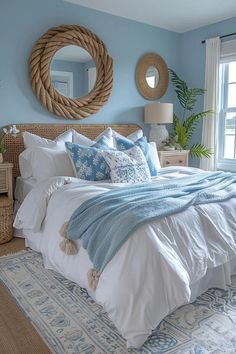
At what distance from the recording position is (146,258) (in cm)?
159

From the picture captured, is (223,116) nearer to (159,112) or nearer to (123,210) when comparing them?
(159,112)

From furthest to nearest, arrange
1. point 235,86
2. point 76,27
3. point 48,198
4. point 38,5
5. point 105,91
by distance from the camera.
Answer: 1. point 235,86
2. point 105,91
3. point 76,27
4. point 38,5
5. point 48,198

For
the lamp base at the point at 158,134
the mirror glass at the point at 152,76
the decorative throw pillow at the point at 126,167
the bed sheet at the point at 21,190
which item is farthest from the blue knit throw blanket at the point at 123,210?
the mirror glass at the point at 152,76

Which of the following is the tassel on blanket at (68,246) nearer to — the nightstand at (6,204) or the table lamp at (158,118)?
the nightstand at (6,204)

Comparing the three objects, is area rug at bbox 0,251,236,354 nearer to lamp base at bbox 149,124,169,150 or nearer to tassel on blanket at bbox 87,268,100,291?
tassel on blanket at bbox 87,268,100,291

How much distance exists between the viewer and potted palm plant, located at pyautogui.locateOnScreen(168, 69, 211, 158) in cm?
435

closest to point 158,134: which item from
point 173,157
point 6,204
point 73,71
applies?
point 173,157

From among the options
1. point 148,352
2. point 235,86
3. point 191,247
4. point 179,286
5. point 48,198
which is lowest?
point 148,352

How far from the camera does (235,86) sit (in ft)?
13.8

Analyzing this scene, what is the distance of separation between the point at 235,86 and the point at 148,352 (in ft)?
12.1

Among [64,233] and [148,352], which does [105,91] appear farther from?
[148,352]

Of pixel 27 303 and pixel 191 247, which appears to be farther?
pixel 27 303

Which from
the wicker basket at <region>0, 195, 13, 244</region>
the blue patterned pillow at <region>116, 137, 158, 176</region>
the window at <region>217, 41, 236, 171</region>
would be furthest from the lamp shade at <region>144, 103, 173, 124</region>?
the wicker basket at <region>0, 195, 13, 244</region>

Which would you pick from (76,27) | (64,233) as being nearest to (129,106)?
(76,27)
